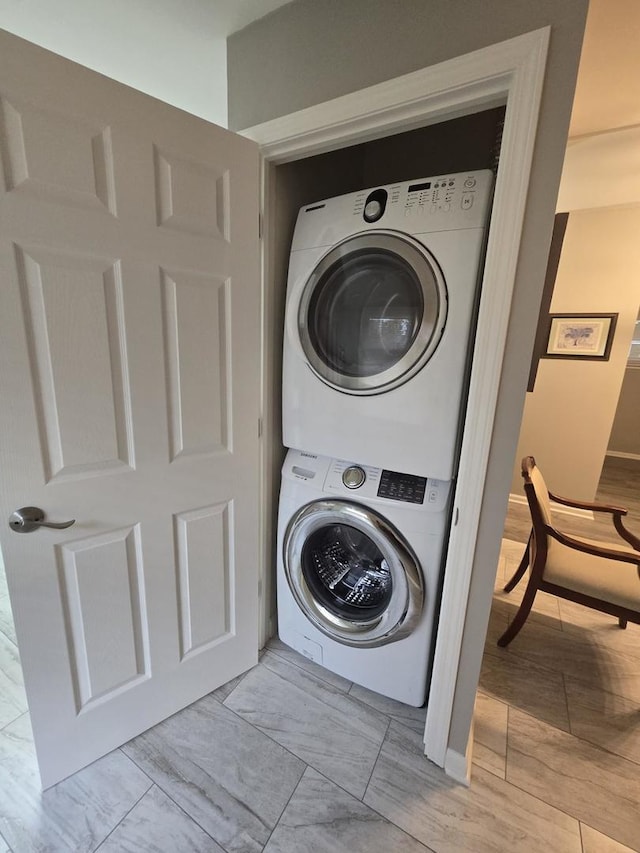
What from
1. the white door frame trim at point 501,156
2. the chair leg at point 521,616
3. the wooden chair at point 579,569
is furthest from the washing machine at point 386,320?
the chair leg at point 521,616

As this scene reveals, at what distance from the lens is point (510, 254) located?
2.99 feet

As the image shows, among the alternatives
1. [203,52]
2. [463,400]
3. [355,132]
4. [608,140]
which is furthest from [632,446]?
[203,52]

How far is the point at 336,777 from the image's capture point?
3.97 feet

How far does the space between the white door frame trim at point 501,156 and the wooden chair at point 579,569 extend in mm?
741

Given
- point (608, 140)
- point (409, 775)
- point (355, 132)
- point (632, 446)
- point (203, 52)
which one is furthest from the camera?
point (632, 446)

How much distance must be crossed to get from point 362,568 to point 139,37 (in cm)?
212

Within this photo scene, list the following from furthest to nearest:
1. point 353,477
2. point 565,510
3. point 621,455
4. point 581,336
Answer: point 621,455, point 565,510, point 581,336, point 353,477

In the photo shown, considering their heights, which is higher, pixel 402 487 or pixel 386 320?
pixel 386 320

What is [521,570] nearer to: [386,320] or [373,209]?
[386,320]

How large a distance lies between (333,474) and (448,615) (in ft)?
1.95

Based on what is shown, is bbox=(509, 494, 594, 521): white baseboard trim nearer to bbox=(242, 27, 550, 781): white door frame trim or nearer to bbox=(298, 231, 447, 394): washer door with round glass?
bbox=(242, 27, 550, 781): white door frame trim

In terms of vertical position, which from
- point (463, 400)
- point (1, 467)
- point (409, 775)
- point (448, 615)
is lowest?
point (409, 775)

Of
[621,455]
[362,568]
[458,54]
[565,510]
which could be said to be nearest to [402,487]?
[362,568]

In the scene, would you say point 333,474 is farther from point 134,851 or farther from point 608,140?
point 608,140
